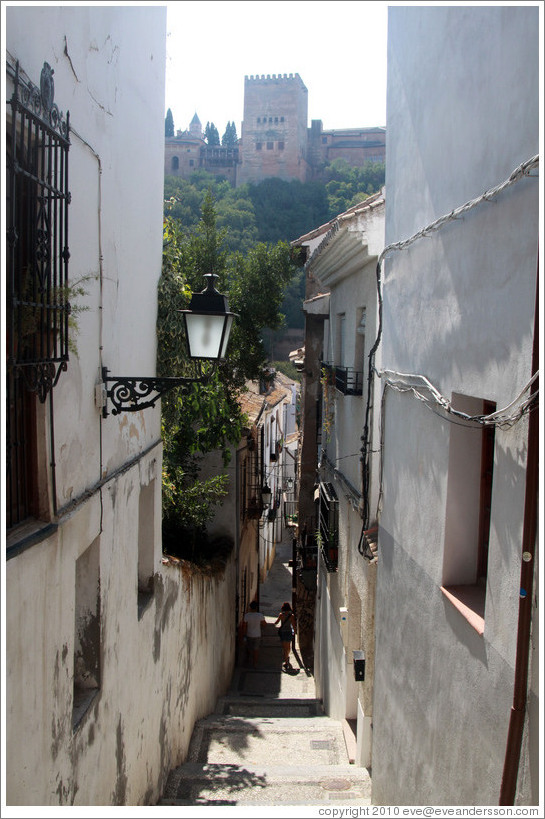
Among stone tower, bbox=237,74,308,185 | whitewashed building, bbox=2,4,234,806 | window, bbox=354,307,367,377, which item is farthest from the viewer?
stone tower, bbox=237,74,308,185

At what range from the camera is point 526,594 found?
2969 millimetres

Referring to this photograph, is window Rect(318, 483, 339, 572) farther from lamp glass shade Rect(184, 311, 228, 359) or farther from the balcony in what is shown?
lamp glass shade Rect(184, 311, 228, 359)

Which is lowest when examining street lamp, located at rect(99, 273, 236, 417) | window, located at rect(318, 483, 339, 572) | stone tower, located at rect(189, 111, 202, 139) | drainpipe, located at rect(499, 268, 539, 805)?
window, located at rect(318, 483, 339, 572)

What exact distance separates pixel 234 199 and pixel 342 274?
72.8m

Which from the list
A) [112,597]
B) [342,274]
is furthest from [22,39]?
[342,274]

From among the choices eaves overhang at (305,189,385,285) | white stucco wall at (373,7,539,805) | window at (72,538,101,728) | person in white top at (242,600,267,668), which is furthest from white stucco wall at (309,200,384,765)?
window at (72,538,101,728)

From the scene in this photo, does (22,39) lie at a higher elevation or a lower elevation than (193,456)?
higher

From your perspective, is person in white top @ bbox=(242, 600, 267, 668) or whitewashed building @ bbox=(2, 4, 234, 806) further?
person in white top @ bbox=(242, 600, 267, 668)

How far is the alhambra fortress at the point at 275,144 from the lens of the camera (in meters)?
82.4

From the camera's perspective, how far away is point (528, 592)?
2.96 meters

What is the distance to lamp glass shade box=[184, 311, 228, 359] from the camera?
475 centimetres

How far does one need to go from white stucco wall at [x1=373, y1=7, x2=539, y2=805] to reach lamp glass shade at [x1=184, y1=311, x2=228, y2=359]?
1.34 m

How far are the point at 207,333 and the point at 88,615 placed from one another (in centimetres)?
199

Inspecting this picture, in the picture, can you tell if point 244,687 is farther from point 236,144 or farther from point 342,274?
point 236,144
